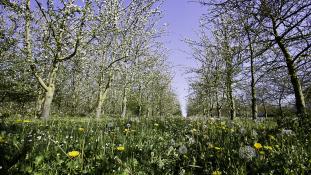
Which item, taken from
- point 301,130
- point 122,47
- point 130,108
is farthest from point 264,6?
point 130,108

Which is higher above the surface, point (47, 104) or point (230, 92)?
point (230, 92)

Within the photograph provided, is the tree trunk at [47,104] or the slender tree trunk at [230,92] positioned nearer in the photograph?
the slender tree trunk at [230,92]

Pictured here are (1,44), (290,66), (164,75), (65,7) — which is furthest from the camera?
(164,75)

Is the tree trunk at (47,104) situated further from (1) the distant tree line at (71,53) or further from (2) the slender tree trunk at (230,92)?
(2) the slender tree trunk at (230,92)

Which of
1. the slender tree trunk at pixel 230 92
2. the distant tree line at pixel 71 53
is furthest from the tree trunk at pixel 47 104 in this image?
the slender tree trunk at pixel 230 92

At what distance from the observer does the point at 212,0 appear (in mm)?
6504

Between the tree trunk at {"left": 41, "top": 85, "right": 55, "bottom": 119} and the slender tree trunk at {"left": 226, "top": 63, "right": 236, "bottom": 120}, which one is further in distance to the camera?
the tree trunk at {"left": 41, "top": 85, "right": 55, "bottom": 119}

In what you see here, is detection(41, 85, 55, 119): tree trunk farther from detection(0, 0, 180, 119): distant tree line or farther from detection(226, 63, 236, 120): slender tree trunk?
detection(226, 63, 236, 120): slender tree trunk

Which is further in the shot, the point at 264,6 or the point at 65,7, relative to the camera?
the point at 65,7

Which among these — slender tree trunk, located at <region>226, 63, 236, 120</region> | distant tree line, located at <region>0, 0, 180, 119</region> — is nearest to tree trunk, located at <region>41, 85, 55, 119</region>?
distant tree line, located at <region>0, 0, 180, 119</region>

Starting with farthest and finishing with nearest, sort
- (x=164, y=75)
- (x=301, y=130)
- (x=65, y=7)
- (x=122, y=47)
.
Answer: (x=164, y=75) → (x=122, y=47) → (x=65, y=7) → (x=301, y=130)

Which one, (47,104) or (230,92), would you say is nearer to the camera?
(230,92)

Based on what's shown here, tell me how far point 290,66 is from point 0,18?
24.6 m

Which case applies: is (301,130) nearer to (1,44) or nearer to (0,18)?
(1,44)
